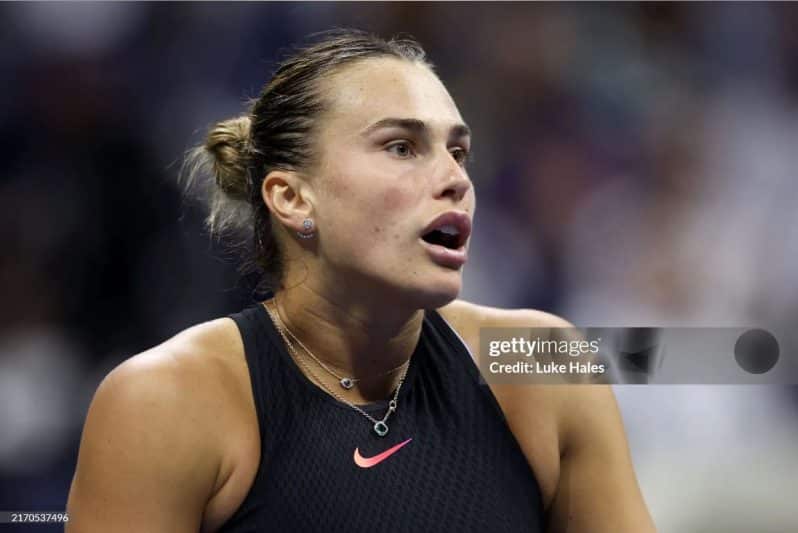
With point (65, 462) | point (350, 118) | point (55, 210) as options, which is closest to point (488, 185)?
point (350, 118)

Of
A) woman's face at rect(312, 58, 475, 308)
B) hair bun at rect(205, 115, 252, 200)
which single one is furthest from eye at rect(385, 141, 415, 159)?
hair bun at rect(205, 115, 252, 200)

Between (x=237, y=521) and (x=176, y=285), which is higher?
(x=176, y=285)

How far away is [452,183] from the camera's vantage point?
95cm

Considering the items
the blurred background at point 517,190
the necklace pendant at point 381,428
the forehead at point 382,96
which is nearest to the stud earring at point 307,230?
the forehead at point 382,96

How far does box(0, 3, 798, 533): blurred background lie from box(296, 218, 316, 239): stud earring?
0.47m

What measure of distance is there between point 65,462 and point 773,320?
1.10 m

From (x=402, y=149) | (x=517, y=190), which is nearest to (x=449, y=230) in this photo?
(x=402, y=149)

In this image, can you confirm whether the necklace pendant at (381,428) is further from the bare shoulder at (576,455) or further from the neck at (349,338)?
the bare shoulder at (576,455)

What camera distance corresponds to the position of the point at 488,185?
1544 mm

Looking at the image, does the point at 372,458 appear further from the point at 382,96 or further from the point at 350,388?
the point at 382,96

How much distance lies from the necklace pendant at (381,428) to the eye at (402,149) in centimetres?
29

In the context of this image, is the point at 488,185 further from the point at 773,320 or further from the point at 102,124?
the point at 102,124

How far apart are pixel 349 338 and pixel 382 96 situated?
0.27 meters

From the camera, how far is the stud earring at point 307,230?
1.00 meters
